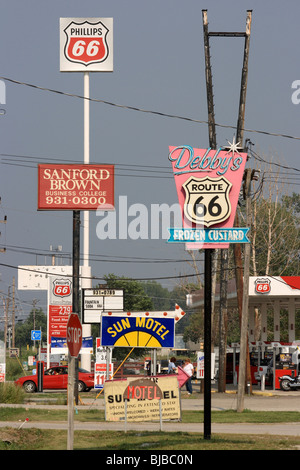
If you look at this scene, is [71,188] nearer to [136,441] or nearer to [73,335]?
[136,441]

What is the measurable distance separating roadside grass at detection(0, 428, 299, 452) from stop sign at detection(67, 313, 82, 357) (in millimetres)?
2503

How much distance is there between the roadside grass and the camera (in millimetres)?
16203

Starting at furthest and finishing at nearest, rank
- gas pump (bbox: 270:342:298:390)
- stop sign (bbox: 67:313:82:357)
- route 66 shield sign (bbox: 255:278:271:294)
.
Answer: route 66 shield sign (bbox: 255:278:271:294) < gas pump (bbox: 270:342:298:390) < stop sign (bbox: 67:313:82:357)

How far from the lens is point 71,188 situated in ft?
113

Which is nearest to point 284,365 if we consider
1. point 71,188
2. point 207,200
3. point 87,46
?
point 71,188

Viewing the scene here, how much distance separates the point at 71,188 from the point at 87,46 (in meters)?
14.4

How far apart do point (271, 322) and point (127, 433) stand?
65.6 m

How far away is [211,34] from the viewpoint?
2950cm

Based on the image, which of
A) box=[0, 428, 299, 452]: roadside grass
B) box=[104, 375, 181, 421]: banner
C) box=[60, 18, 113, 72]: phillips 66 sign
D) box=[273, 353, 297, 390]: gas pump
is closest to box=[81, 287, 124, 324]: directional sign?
box=[273, 353, 297, 390]: gas pump

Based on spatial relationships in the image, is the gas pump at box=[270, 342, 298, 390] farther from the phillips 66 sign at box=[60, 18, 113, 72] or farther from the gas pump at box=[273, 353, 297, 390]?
the phillips 66 sign at box=[60, 18, 113, 72]
